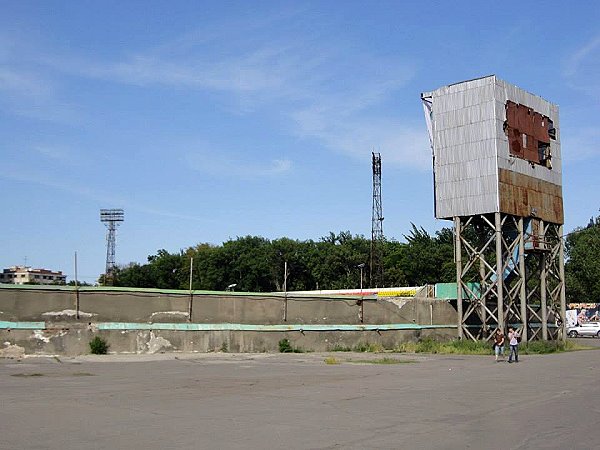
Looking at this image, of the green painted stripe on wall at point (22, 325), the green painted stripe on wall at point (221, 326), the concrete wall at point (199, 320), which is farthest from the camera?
the concrete wall at point (199, 320)

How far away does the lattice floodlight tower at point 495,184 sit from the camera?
4134 centimetres

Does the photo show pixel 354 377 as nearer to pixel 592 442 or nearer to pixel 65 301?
pixel 592 442

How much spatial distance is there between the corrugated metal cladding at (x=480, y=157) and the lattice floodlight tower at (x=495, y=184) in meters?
0.06

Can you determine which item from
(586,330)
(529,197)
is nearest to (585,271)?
(586,330)

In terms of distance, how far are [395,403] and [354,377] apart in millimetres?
7093

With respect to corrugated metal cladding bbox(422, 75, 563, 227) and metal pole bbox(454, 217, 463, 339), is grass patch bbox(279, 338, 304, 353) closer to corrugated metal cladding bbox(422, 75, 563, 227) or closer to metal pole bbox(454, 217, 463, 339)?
metal pole bbox(454, 217, 463, 339)

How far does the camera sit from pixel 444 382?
21.5m

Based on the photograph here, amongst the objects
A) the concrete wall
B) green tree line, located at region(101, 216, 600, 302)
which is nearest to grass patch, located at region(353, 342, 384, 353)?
the concrete wall

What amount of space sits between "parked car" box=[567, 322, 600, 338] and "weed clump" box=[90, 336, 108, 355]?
55334 millimetres

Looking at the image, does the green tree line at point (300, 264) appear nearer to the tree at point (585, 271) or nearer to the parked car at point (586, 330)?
the tree at point (585, 271)

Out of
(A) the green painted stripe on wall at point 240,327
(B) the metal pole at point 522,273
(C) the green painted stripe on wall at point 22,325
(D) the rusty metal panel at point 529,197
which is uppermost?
(D) the rusty metal panel at point 529,197

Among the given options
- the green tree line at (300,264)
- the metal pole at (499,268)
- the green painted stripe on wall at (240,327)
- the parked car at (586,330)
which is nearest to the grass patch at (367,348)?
the green painted stripe on wall at (240,327)

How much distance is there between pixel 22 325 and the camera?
93.8 feet

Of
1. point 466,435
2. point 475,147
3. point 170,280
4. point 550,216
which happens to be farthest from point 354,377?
point 170,280
